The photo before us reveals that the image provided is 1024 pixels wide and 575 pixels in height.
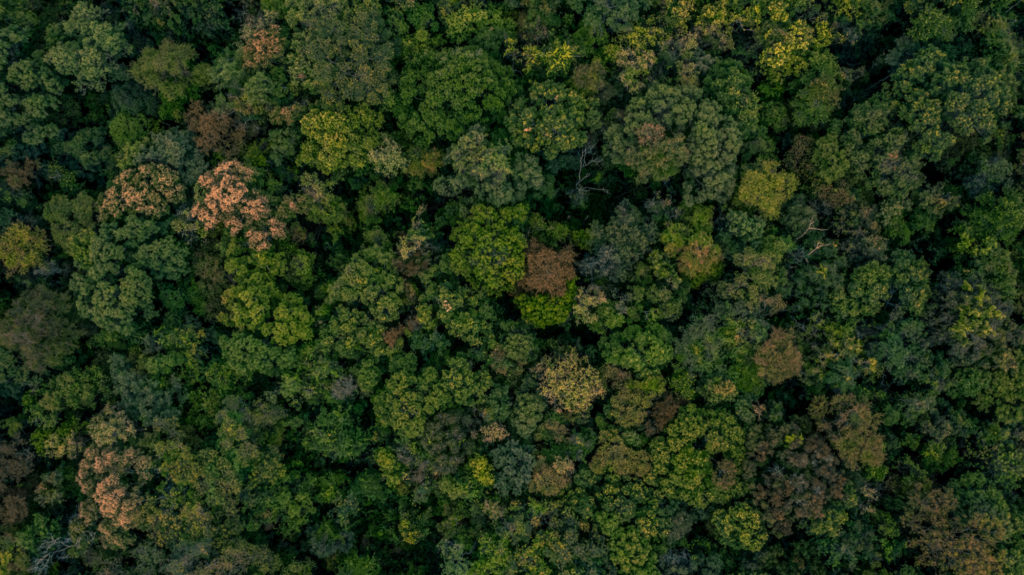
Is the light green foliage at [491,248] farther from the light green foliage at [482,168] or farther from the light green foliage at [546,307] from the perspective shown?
the light green foliage at [546,307]

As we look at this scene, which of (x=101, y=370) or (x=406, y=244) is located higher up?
(x=406, y=244)

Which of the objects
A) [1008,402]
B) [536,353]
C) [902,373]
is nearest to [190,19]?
[536,353]

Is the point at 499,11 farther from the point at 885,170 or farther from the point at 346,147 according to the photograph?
the point at 885,170

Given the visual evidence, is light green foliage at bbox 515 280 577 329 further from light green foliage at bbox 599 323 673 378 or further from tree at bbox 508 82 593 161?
tree at bbox 508 82 593 161

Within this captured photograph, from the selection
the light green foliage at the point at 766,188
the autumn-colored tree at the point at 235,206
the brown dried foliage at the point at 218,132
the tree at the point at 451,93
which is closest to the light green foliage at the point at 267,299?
the autumn-colored tree at the point at 235,206

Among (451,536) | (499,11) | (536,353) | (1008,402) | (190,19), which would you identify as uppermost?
(499,11)

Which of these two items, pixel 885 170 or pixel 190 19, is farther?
pixel 190 19

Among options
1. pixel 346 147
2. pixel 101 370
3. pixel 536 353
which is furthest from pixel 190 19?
pixel 536 353
